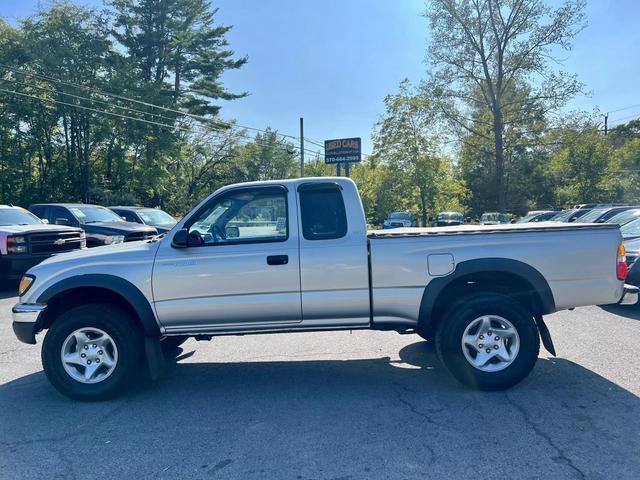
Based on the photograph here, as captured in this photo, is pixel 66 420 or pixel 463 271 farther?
pixel 463 271

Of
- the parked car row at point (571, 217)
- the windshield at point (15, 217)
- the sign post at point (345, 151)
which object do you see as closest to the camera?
the parked car row at point (571, 217)

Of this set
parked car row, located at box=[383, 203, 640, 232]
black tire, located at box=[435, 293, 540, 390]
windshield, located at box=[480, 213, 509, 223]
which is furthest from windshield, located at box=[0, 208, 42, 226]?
windshield, located at box=[480, 213, 509, 223]

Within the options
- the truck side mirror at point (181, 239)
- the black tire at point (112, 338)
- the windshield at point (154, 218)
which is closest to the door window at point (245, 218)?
the truck side mirror at point (181, 239)

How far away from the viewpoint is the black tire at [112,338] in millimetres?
4188

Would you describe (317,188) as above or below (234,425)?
above

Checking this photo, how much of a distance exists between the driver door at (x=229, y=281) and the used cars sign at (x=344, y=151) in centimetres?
1523

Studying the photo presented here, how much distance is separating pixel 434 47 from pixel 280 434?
101 ft

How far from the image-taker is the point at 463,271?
→ 4.18 metres

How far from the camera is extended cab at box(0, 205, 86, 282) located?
9.51 metres

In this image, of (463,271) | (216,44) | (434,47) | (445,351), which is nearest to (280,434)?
(445,351)

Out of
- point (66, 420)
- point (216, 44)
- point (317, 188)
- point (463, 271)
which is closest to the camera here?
point (66, 420)

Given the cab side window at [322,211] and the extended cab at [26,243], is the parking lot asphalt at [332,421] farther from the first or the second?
the extended cab at [26,243]

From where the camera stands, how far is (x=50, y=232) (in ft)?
32.9

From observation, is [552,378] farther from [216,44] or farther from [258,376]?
[216,44]
